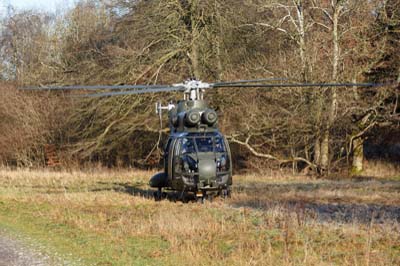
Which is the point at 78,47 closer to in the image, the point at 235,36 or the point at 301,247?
the point at 235,36

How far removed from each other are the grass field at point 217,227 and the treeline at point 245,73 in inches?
328

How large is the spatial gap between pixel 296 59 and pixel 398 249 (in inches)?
785

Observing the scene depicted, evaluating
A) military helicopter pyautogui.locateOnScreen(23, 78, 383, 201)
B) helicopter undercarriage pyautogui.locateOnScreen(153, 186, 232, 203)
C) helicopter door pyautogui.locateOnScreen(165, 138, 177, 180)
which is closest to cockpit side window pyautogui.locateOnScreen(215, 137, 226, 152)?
military helicopter pyautogui.locateOnScreen(23, 78, 383, 201)

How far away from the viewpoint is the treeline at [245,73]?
93.2 ft

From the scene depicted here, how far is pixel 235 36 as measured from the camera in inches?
1260

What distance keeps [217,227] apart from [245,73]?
1903 cm

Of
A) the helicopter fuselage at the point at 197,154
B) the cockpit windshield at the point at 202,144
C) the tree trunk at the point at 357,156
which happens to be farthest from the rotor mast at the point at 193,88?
the tree trunk at the point at 357,156

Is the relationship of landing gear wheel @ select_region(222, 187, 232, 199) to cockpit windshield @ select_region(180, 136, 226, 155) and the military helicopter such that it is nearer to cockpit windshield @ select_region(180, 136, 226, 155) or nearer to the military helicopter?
the military helicopter

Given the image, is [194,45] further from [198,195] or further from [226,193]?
[198,195]

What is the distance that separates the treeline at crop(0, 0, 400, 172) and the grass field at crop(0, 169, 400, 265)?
833 centimetres

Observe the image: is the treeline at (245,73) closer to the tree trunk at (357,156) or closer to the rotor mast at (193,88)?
the tree trunk at (357,156)

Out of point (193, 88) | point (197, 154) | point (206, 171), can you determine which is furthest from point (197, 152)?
point (193, 88)

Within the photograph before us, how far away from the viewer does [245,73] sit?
30219 millimetres

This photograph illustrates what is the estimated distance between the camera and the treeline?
2841 cm
